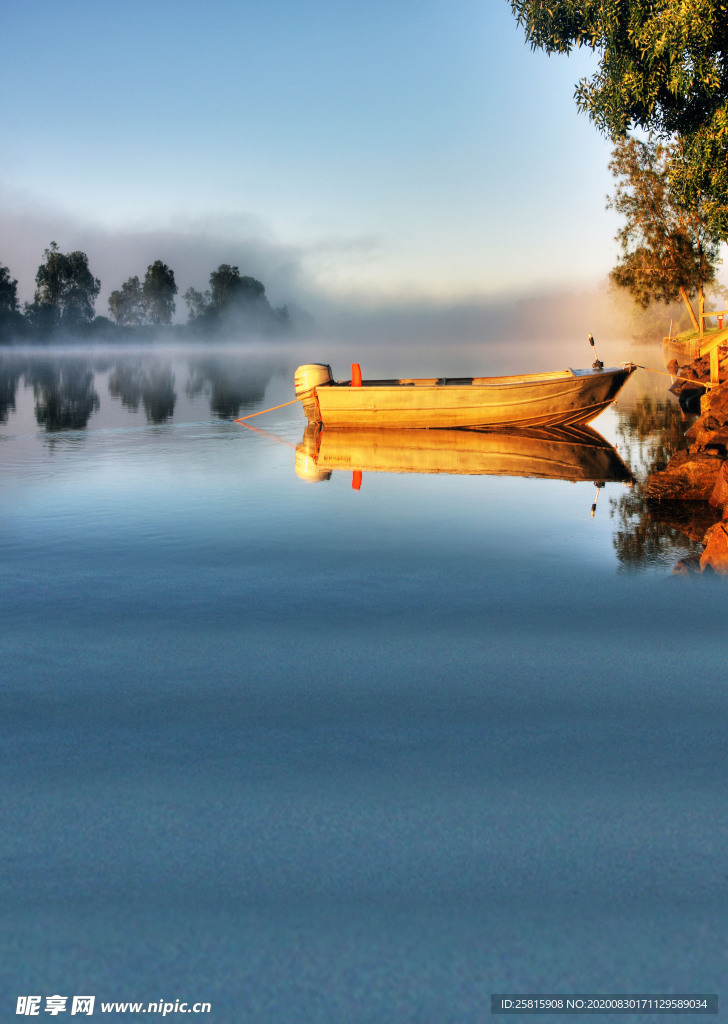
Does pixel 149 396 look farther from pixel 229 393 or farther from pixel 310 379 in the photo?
pixel 310 379

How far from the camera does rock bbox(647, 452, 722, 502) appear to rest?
52.6 feet

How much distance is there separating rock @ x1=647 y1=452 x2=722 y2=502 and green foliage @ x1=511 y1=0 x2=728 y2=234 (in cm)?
811

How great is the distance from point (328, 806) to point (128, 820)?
1285 mm

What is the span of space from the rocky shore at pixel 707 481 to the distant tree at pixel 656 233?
25933mm

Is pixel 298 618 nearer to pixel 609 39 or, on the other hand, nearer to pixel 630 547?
pixel 630 547

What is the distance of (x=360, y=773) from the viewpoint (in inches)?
235

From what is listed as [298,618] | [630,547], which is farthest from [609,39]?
[298,618]

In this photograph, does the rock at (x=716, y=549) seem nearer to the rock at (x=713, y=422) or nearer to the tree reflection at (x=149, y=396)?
the rock at (x=713, y=422)

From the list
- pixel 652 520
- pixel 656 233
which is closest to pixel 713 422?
pixel 652 520

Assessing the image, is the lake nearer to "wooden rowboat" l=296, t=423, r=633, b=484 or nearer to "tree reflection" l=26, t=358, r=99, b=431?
"wooden rowboat" l=296, t=423, r=633, b=484

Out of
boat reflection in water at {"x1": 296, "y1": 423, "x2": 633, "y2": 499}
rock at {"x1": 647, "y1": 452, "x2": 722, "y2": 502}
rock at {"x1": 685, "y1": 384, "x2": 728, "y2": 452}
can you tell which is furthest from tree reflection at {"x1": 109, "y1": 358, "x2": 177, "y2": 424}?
rock at {"x1": 647, "y1": 452, "x2": 722, "y2": 502}

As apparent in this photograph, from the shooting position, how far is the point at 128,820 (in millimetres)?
5410

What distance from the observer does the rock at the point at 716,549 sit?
37.3 ft

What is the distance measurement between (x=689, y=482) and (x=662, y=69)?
1103 centimetres
